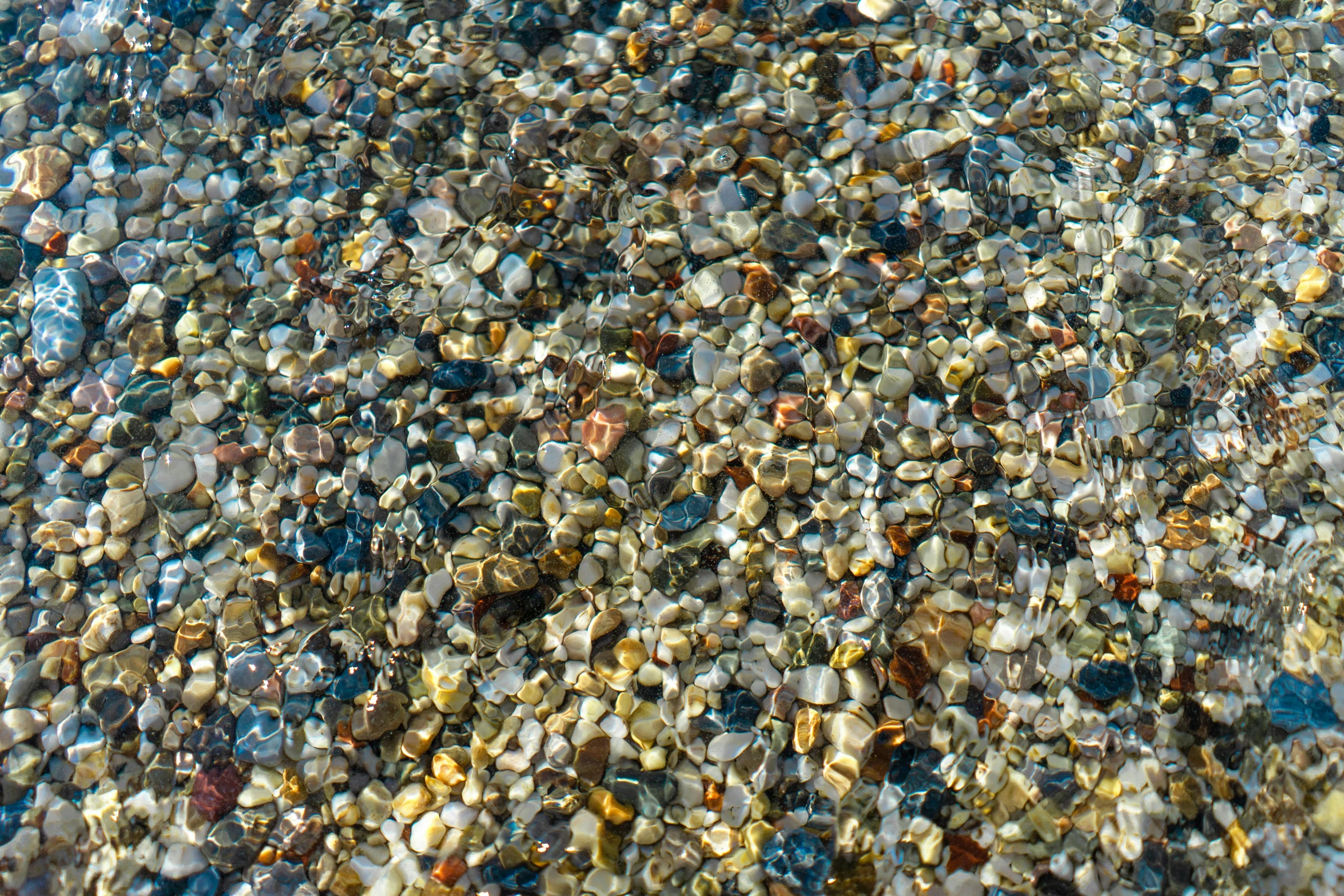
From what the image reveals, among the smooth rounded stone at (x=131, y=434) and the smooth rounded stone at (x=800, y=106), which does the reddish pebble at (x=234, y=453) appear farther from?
the smooth rounded stone at (x=800, y=106)

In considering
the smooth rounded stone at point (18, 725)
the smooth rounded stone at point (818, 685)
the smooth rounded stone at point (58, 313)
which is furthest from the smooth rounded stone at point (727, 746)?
the smooth rounded stone at point (58, 313)

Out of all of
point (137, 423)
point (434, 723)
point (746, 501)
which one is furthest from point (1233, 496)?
point (137, 423)

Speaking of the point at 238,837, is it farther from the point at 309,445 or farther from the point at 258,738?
the point at 309,445

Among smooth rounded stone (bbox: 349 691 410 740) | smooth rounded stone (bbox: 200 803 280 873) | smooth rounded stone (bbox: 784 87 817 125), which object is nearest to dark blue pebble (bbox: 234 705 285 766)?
smooth rounded stone (bbox: 200 803 280 873)

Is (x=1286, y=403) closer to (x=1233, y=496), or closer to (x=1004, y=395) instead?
(x=1233, y=496)

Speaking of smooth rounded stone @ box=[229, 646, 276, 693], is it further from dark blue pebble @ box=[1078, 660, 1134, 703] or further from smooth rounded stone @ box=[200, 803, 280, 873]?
dark blue pebble @ box=[1078, 660, 1134, 703]

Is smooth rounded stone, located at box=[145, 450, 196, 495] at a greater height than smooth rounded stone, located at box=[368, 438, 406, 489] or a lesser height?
lesser
